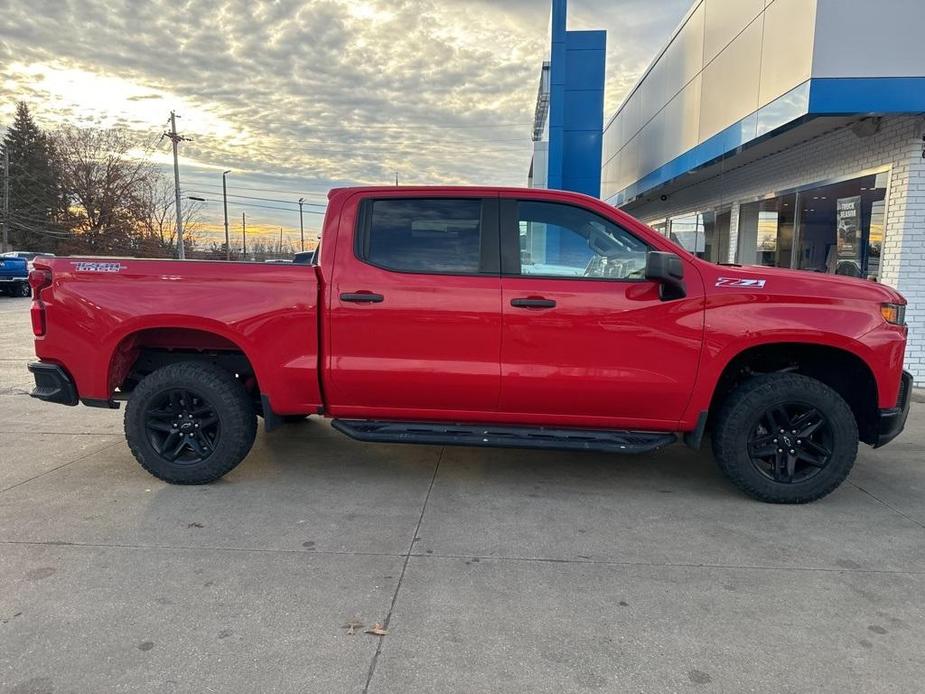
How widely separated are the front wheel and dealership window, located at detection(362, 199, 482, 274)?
6.56 feet

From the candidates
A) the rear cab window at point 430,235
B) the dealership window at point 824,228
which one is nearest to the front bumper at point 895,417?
the rear cab window at point 430,235

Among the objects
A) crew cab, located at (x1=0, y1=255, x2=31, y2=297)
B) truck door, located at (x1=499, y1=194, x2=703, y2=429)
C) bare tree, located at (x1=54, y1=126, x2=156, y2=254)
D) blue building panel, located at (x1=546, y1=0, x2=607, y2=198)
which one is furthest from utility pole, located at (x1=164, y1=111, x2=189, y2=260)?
truck door, located at (x1=499, y1=194, x2=703, y2=429)

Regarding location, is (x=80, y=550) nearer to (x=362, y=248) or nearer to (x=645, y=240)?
(x=362, y=248)

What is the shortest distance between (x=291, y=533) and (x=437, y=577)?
1.02 metres

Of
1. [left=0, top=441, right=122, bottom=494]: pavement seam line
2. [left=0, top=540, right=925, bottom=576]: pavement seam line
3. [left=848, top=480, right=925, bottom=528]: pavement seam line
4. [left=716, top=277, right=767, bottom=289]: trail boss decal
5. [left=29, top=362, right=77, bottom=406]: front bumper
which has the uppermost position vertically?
[left=716, top=277, right=767, bottom=289]: trail boss decal

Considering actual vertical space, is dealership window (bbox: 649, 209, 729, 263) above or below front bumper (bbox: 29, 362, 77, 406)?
above

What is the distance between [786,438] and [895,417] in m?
0.69

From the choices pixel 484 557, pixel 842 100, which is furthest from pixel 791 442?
pixel 842 100

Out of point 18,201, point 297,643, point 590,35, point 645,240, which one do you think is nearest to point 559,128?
point 590,35

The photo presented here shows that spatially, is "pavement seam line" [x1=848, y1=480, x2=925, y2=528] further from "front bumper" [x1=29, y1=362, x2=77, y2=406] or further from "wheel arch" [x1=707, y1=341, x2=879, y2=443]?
"front bumper" [x1=29, y1=362, x2=77, y2=406]

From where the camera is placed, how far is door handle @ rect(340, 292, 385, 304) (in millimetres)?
4031

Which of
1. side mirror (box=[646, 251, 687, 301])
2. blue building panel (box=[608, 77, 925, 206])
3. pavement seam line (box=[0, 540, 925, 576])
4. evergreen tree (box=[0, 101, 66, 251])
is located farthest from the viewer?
evergreen tree (box=[0, 101, 66, 251])

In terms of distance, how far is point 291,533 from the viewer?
363cm

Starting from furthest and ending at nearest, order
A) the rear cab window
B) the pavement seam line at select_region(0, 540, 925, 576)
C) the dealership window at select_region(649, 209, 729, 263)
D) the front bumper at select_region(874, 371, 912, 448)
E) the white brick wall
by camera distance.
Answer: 1. the dealership window at select_region(649, 209, 729, 263)
2. the white brick wall
3. the rear cab window
4. the front bumper at select_region(874, 371, 912, 448)
5. the pavement seam line at select_region(0, 540, 925, 576)
